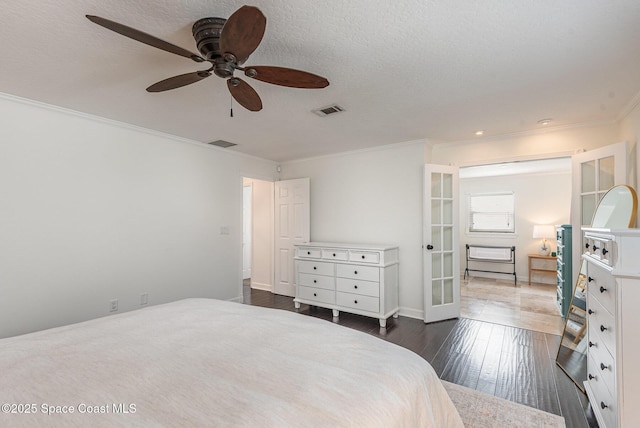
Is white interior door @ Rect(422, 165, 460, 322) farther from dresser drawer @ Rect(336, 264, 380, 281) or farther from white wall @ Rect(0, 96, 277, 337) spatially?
white wall @ Rect(0, 96, 277, 337)

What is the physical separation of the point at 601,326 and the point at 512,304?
10.3 ft

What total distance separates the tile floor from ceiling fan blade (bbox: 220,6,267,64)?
4.10 metres

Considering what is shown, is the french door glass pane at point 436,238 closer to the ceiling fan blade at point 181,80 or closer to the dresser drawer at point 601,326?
the dresser drawer at point 601,326

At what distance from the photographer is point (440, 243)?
156 inches

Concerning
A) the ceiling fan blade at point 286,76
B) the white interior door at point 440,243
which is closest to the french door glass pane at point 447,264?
the white interior door at point 440,243

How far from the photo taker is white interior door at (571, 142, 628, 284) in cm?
283

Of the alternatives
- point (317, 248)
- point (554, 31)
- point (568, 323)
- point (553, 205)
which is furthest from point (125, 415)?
point (553, 205)

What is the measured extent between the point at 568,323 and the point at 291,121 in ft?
11.6

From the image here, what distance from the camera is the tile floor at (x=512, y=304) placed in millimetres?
3699

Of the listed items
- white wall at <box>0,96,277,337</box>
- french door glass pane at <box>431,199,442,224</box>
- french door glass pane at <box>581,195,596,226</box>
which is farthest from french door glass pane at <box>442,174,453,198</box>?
white wall at <box>0,96,277,337</box>

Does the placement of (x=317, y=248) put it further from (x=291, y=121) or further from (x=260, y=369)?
(x=260, y=369)

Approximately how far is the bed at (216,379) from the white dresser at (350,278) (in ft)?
7.36

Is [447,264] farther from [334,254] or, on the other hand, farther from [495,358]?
[334,254]

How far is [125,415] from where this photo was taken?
0.87m
